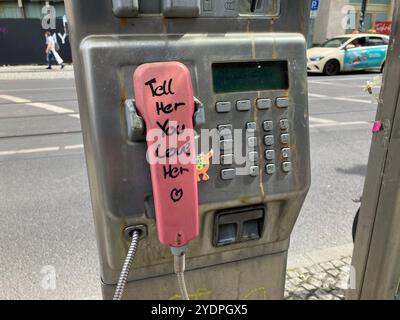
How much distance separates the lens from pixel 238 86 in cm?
95

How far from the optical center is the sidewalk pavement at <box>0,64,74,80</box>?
10668mm

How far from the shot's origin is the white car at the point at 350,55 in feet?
34.8

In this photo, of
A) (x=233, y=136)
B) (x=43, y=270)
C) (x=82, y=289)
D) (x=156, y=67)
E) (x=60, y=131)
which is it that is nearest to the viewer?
(x=156, y=67)

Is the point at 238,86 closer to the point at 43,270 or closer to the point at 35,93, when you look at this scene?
the point at 43,270

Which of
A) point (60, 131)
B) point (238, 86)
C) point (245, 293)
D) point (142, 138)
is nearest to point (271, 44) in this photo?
point (238, 86)

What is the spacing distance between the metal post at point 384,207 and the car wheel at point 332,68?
9.99 meters

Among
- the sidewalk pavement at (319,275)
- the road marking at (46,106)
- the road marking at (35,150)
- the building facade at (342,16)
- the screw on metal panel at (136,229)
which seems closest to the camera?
the screw on metal panel at (136,229)

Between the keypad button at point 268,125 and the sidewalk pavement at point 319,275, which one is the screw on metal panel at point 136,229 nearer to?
the keypad button at point 268,125

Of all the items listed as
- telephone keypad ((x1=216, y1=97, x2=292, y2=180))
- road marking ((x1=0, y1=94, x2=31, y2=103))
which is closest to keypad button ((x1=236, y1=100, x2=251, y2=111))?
telephone keypad ((x1=216, y1=97, x2=292, y2=180))

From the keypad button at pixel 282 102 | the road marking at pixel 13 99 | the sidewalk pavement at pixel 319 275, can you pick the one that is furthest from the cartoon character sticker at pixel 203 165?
the road marking at pixel 13 99

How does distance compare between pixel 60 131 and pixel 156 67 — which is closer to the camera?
pixel 156 67

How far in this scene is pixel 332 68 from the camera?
1084 cm

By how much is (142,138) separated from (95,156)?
0.11m

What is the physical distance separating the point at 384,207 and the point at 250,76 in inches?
33.4
